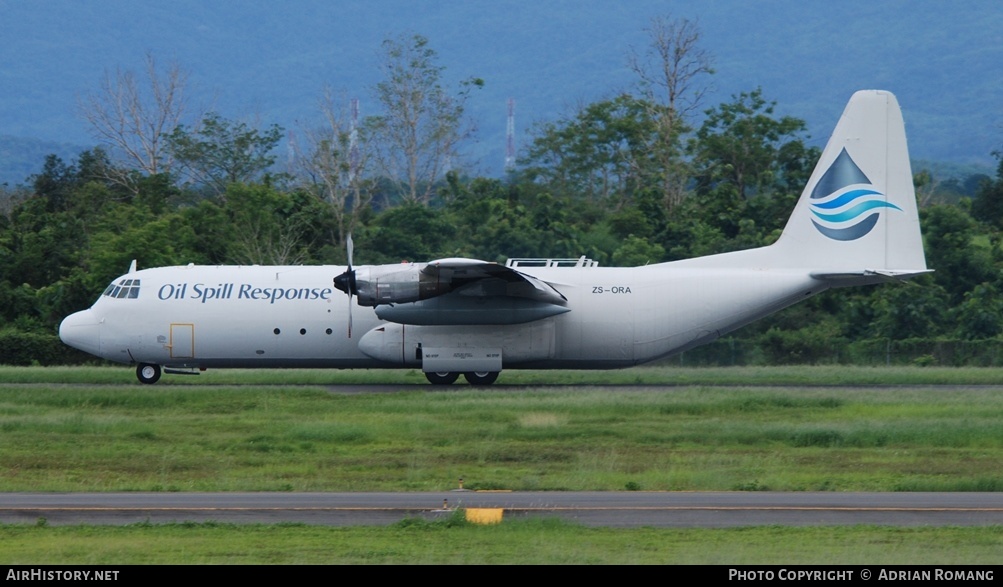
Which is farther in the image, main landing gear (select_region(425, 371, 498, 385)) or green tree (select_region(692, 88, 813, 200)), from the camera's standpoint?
green tree (select_region(692, 88, 813, 200))

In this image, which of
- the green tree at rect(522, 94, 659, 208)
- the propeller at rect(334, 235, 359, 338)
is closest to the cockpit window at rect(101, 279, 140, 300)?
the propeller at rect(334, 235, 359, 338)

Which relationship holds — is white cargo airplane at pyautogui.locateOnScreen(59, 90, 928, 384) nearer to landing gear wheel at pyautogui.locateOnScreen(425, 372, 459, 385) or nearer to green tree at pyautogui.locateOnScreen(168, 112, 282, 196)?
landing gear wheel at pyautogui.locateOnScreen(425, 372, 459, 385)

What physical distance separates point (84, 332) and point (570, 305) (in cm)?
1171

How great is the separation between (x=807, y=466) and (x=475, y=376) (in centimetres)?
1270

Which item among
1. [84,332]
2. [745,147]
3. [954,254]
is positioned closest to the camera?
[84,332]

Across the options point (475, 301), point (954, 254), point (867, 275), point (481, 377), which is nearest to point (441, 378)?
point (481, 377)

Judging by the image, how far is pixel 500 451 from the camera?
70.2 ft

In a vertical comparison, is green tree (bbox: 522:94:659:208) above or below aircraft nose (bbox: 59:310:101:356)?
above

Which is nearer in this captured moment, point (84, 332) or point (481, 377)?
point (84, 332)

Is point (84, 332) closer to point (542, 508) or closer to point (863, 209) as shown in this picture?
point (863, 209)

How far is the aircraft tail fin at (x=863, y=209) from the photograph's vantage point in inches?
1191

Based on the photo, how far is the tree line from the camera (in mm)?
44312

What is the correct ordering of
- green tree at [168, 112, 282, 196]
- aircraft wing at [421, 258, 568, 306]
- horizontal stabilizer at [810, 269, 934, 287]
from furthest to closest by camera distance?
1. green tree at [168, 112, 282, 196]
2. horizontal stabilizer at [810, 269, 934, 287]
3. aircraft wing at [421, 258, 568, 306]

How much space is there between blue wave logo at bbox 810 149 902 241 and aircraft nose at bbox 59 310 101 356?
17296 mm
